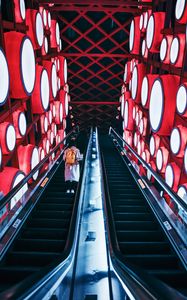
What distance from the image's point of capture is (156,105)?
253 inches

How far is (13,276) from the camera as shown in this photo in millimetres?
2828

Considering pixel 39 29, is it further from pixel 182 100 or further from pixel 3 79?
pixel 182 100

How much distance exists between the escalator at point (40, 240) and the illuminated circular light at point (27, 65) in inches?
81.4

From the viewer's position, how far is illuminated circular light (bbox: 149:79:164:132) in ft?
19.8

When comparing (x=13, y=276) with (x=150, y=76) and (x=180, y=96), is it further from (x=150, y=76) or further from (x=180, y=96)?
(x=150, y=76)

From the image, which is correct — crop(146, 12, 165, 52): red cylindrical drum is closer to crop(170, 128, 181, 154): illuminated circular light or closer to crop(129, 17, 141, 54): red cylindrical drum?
crop(129, 17, 141, 54): red cylindrical drum

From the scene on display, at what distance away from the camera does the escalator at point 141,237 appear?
9.33 ft

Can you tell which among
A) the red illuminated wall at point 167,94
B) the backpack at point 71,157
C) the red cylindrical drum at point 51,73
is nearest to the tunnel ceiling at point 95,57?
the red cylindrical drum at point 51,73

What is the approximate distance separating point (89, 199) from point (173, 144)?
1837mm

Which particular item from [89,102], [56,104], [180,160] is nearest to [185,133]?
[180,160]

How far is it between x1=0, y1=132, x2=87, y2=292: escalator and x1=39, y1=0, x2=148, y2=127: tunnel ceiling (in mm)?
8294

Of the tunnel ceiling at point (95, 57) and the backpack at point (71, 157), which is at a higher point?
the tunnel ceiling at point (95, 57)

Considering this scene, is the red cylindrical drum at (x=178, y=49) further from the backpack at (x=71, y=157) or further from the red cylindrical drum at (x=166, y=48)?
the backpack at (x=71, y=157)

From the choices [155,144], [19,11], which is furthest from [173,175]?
[19,11]
